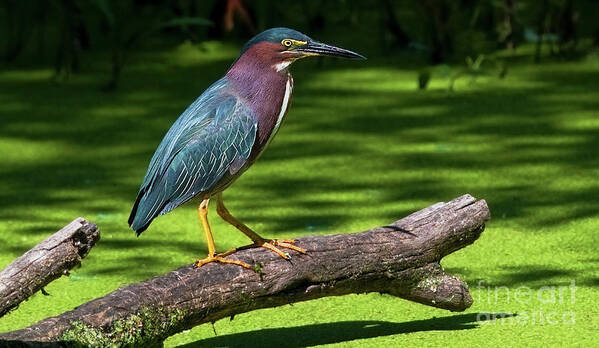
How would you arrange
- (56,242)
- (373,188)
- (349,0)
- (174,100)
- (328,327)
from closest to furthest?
(56,242) → (328,327) → (373,188) → (174,100) → (349,0)

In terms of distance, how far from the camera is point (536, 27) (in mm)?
5527

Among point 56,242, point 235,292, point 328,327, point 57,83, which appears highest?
point 56,242

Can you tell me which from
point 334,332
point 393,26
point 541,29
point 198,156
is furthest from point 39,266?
point 541,29

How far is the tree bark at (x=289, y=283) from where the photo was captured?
221 cm

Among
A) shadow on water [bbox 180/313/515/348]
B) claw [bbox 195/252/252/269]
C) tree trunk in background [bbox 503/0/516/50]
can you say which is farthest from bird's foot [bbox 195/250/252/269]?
tree trunk in background [bbox 503/0/516/50]

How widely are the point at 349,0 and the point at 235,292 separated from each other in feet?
10.6

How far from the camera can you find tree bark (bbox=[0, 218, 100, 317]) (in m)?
2.17

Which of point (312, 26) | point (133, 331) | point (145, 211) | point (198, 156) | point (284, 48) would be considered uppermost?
point (284, 48)

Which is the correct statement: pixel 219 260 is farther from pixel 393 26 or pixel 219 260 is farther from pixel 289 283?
pixel 393 26

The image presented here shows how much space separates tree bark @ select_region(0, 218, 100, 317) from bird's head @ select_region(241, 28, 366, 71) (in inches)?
22.7

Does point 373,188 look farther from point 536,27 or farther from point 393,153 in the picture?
point 536,27

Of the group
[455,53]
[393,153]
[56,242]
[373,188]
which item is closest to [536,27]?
[455,53]

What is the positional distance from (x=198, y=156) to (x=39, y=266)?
0.46 meters

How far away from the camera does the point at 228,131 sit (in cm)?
247
